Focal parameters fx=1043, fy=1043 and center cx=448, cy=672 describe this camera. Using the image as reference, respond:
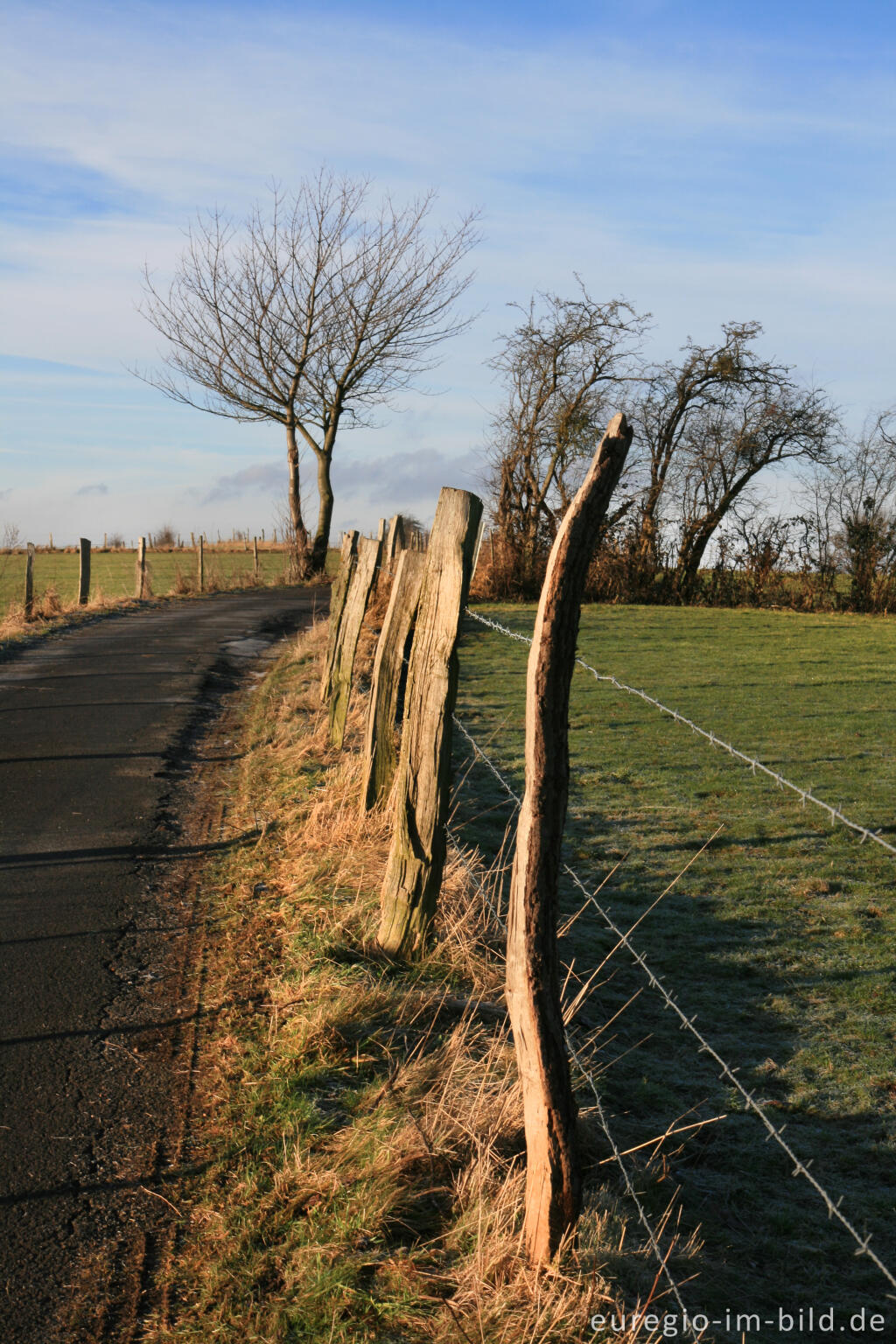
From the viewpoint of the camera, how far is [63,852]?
6.02m

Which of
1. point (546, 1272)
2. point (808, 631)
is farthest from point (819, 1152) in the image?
point (808, 631)

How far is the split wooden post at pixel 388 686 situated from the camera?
588cm

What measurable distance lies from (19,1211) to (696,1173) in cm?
201

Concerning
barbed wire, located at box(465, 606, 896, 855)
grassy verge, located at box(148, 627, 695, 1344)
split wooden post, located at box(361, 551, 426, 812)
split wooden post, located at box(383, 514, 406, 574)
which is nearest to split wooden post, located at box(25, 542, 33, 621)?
split wooden post, located at box(383, 514, 406, 574)

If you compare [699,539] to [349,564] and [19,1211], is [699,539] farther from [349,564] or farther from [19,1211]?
[19,1211]

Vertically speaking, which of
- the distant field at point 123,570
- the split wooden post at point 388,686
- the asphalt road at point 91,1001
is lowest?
the asphalt road at point 91,1001

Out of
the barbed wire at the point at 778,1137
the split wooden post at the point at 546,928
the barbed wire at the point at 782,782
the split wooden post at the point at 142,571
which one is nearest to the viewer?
the split wooden post at the point at 546,928

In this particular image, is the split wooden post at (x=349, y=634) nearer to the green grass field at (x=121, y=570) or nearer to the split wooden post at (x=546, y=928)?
the split wooden post at (x=546, y=928)

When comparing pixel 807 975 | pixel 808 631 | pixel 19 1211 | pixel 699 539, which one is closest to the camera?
pixel 19 1211

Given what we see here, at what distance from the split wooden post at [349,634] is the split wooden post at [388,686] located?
2.03 meters

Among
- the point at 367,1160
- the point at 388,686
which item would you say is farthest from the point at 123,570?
the point at 367,1160

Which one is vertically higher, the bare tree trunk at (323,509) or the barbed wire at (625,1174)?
the bare tree trunk at (323,509)

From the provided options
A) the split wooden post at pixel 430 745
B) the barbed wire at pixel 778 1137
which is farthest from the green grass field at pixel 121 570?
the barbed wire at pixel 778 1137

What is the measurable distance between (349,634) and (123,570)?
35.7 m
